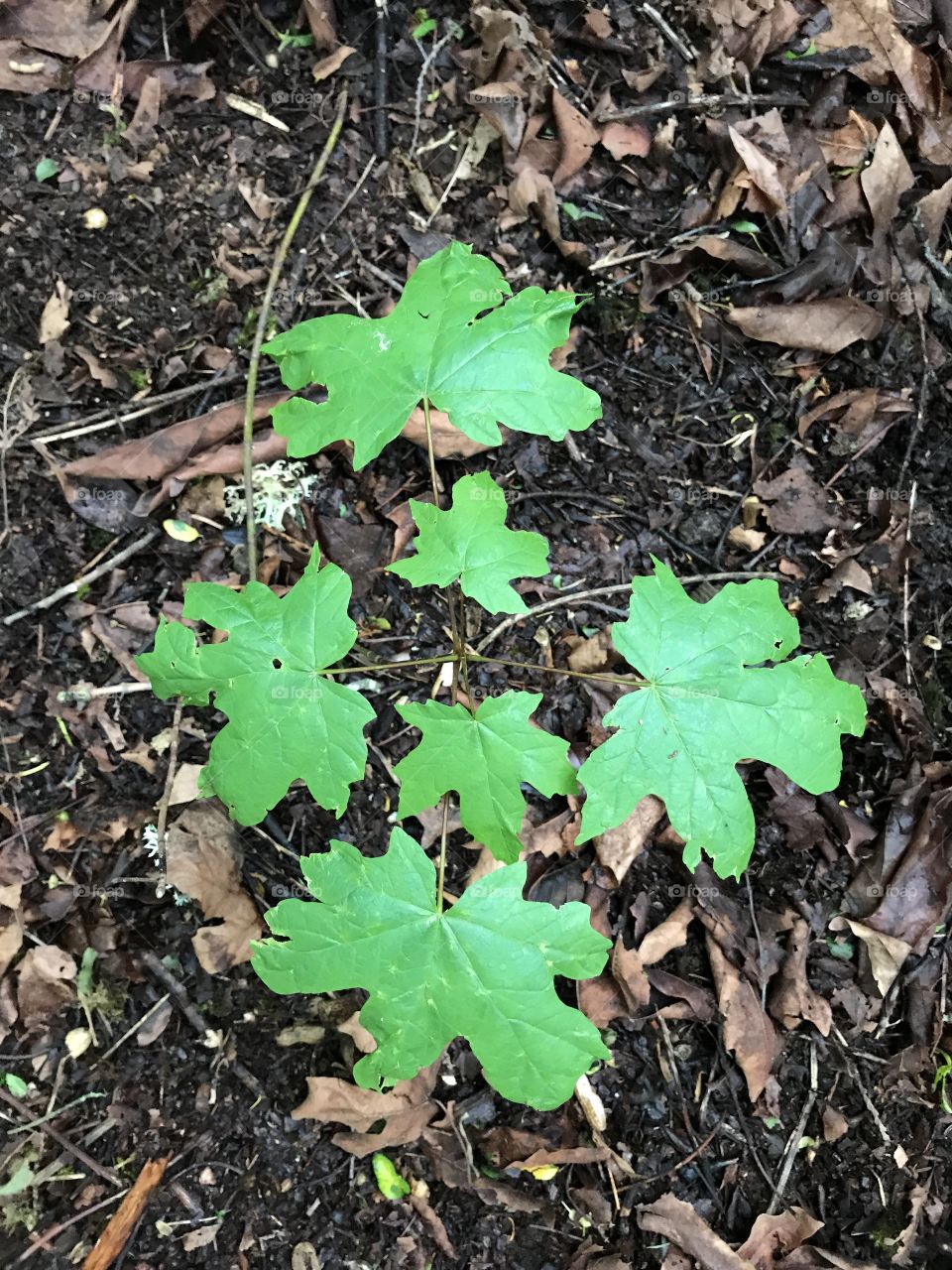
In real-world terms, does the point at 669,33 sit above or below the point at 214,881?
above

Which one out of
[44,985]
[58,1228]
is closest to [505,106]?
[44,985]

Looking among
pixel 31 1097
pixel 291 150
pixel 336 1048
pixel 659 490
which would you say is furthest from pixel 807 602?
pixel 31 1097

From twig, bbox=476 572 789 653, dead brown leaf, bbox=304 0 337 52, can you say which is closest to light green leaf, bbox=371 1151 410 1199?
twig, bbox=476 572 789 653

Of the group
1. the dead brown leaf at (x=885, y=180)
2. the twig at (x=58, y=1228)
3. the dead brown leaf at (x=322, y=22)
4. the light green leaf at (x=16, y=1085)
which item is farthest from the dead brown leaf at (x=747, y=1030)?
the dead brown leaf at (x=322, y=22)

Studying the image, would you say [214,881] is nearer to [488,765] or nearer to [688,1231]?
[488,765]

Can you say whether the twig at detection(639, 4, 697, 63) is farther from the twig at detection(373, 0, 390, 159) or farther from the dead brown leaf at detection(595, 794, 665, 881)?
the dead brown leaf at detection(595, 794, 665, 881)
